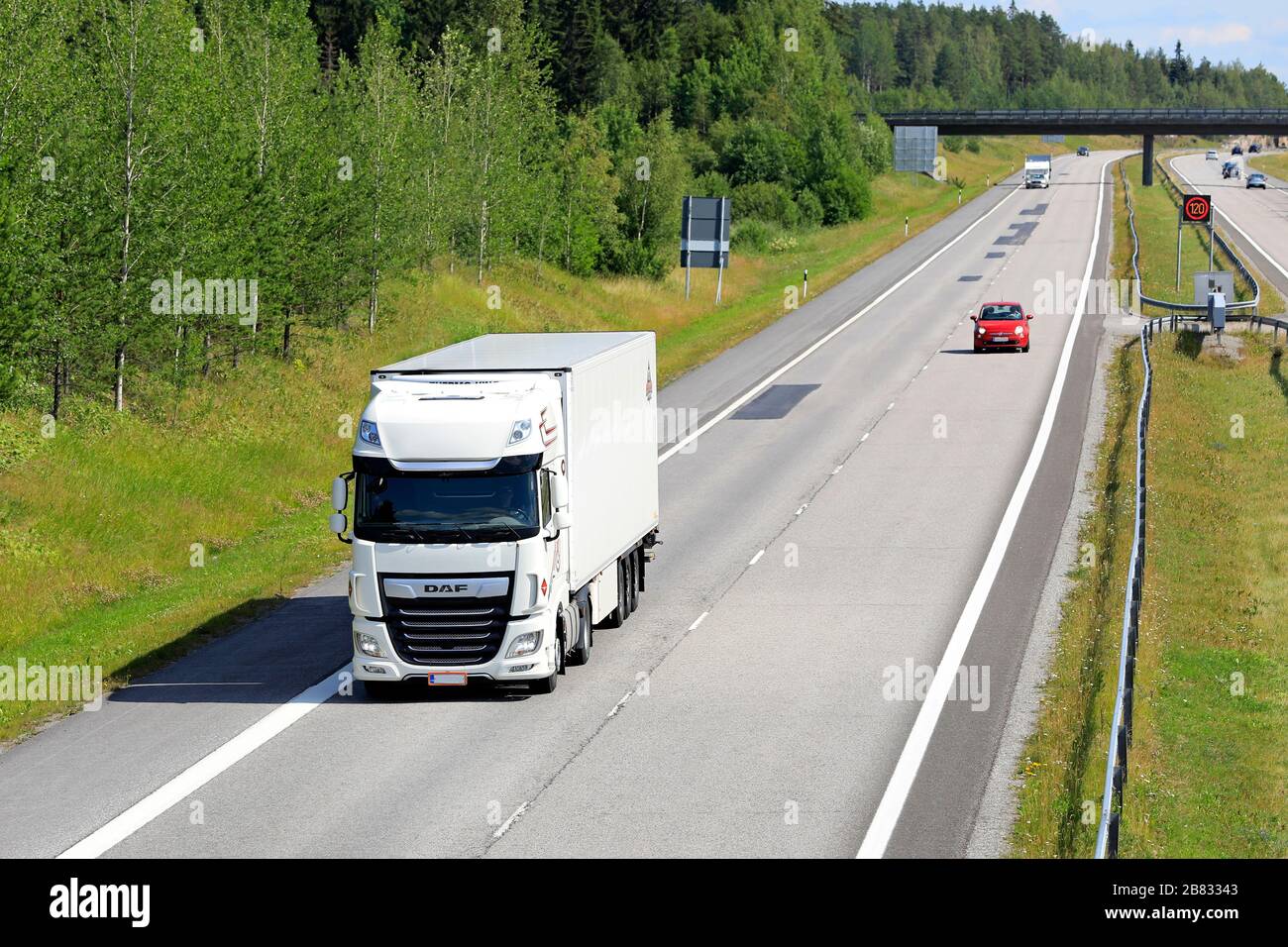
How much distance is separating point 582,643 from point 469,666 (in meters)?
2.14

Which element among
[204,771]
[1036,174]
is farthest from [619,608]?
[1036,174]

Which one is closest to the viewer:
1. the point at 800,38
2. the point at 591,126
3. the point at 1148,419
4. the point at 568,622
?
the point at 568,622

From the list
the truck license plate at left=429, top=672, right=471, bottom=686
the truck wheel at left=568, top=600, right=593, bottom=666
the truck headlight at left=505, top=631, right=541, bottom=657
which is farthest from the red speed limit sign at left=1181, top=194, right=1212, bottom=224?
the truck license plate at left=429, top=672, right=471, bottom=686

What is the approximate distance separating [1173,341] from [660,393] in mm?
16037

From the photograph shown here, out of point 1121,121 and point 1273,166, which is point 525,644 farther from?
point 1273,166

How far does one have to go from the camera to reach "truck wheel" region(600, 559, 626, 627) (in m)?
21.4

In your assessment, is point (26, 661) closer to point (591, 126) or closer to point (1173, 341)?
point (1173, 341)

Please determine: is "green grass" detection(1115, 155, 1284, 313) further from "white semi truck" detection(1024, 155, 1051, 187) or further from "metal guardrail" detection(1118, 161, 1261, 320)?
"white semi truck" detection(1024, 155, 1051, 187)

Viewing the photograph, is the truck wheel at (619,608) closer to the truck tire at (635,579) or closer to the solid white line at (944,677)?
the truck tire at (635,579)

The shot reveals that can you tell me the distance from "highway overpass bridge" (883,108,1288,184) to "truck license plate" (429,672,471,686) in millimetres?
125137

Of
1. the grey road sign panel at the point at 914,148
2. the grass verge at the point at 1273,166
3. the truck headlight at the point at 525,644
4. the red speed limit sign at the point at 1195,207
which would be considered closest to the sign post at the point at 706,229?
the red speed limit sign at the point at 1195,207

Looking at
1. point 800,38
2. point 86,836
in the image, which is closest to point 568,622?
point 86,836
